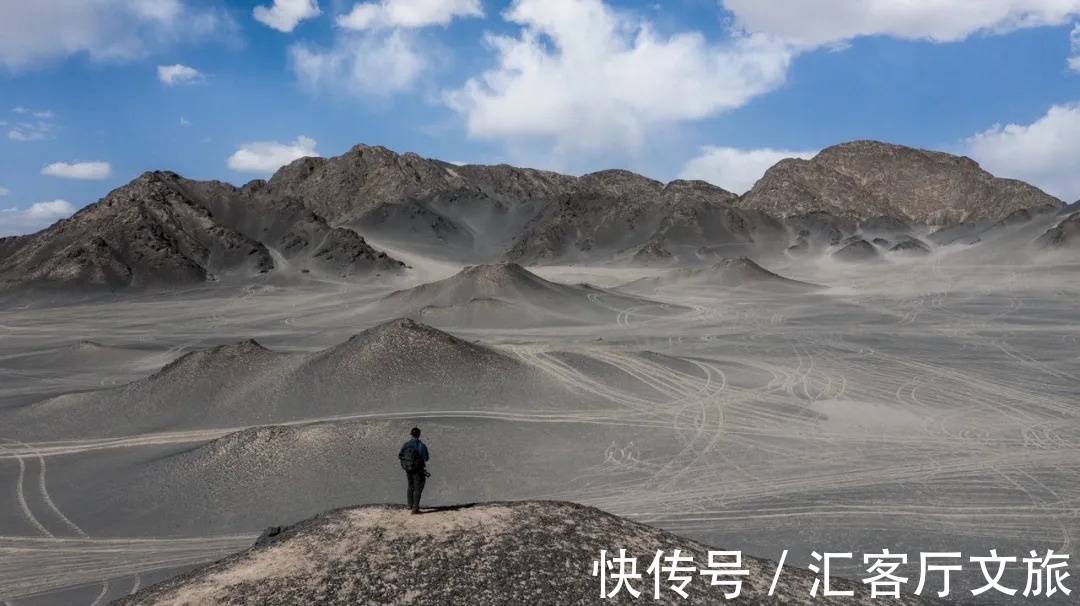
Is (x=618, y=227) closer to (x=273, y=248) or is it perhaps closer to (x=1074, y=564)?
(x=273, y=248)

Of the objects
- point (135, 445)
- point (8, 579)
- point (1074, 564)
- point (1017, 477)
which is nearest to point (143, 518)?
point (8, 579)

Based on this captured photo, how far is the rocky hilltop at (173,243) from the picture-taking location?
6875 centimetres

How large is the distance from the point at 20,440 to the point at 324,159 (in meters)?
126

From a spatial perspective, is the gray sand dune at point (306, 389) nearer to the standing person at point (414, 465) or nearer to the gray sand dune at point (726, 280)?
the standing person at point (414, 465)

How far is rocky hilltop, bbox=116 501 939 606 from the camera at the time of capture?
25.4 ft

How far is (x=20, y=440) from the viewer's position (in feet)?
67.9

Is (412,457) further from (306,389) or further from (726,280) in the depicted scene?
(726,280)

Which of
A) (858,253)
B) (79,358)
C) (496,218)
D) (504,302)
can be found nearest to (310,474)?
(79,358)

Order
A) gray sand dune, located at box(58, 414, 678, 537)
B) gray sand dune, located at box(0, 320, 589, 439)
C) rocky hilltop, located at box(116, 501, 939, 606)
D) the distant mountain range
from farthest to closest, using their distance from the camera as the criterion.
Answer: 1. the distant mountain range
2. gray sand dune, located at box(0, 320, 589, 439)
3. gray sand dune, located at box(58, 414, 678, 537)
4. rocky hilltop, located at box(116, 501, 939, 606)

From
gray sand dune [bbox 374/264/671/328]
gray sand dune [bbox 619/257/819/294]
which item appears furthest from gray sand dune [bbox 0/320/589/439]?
gray sand dune [bbox 619/257/819/294]

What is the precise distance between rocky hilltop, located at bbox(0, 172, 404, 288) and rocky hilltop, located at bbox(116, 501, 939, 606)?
6899 cm

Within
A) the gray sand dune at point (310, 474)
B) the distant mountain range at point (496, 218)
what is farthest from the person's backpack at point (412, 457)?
the distant mountain range at point (496, 218)

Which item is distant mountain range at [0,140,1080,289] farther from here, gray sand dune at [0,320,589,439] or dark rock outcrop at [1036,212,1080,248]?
gray sand dune at [0,320,589,439]

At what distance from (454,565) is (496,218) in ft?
407
